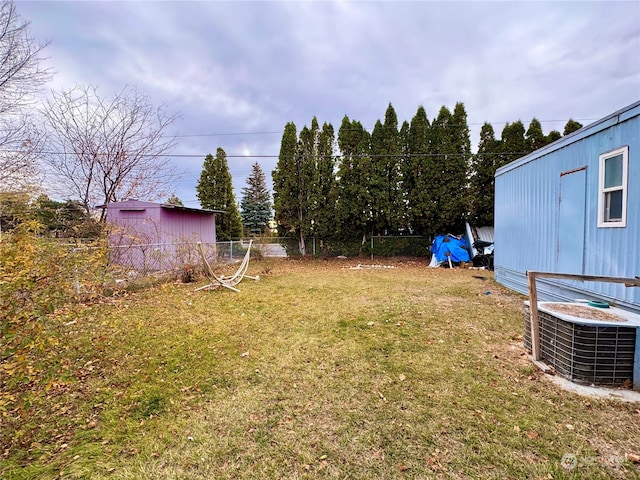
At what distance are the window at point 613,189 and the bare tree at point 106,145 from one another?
11115 mm

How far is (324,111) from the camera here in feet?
43.4

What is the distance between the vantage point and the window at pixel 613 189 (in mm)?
3555

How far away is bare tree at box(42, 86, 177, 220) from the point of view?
8.01 meters

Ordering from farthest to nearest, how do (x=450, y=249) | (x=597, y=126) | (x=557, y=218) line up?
(x=450, y=249) → (x=557, y=218) → (x=597, y=126)

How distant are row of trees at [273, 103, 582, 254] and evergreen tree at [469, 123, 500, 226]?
1.5 inches

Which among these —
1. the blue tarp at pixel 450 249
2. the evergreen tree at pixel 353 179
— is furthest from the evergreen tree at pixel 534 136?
the evergreen tree at pixel 353 179

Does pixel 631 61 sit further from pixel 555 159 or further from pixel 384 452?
pixel 384 452

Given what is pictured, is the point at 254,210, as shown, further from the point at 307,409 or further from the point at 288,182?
the point at 307,409

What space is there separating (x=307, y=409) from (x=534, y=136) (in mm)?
14809

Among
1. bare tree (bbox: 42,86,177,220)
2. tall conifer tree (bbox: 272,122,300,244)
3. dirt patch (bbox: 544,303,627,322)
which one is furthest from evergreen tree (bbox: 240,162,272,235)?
dirt patch (bbox: 544,303,627,322)

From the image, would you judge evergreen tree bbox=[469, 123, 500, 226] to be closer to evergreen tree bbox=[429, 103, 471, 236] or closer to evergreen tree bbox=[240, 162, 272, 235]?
evergreen tree bbox=[429, 103, 471, 236]

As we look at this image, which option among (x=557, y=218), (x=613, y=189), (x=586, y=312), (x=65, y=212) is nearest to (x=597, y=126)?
(x=613, y=189)

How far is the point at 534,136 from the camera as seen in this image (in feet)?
39.6

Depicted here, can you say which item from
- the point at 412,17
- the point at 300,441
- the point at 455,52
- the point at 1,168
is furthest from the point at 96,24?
the point at 455,52
